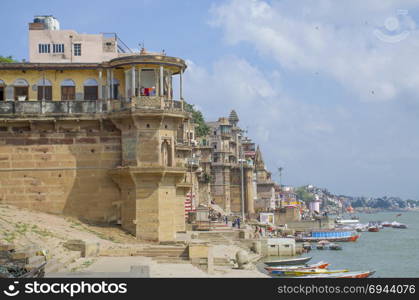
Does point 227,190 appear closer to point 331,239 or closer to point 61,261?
point 331,239

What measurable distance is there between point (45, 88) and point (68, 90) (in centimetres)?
131

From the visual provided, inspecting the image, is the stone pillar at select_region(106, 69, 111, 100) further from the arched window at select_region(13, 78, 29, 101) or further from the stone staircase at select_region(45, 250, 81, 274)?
the stone staircase at select_region(45, 250, 81, 274)

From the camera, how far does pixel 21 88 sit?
1710 inches

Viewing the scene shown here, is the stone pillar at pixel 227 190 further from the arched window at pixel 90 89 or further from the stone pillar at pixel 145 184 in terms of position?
the stone pillar at pixel 145 184

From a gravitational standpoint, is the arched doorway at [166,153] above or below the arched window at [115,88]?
below

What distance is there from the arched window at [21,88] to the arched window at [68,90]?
2.05 m

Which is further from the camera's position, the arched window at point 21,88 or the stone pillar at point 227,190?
the stone pillar at point 227,190

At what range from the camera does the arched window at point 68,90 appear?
43.5m

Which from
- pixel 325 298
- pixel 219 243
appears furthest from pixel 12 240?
pixel 219 243

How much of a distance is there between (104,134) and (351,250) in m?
47.7

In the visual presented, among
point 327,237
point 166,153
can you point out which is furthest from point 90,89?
point 327,237

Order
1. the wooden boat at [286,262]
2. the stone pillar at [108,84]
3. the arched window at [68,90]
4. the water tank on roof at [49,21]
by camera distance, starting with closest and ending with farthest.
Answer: the stone pillar at [108,84] → the arched window at [68,90] → the water tank on roof at [49,21] → the wooden boat at [286,262]

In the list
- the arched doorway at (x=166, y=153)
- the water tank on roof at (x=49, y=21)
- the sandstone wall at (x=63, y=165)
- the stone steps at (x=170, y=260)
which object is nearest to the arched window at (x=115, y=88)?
the sandstone wall at (x=63, y=165)

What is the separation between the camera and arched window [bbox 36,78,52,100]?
43344mm
